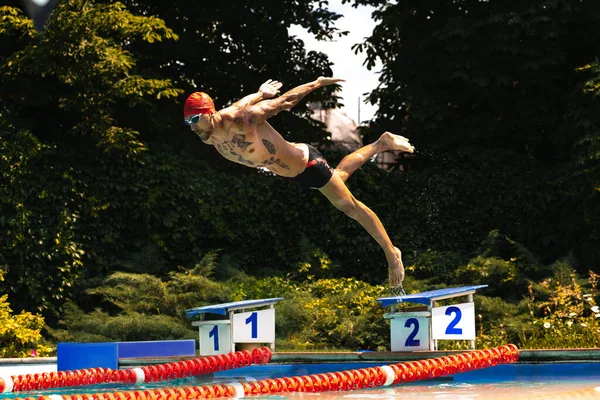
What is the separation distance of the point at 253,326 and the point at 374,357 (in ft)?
5.12

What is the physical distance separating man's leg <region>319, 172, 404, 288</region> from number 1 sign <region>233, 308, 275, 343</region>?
1637 millimetres

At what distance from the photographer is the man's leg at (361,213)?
10.4 m

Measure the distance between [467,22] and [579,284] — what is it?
6095 mm

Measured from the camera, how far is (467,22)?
18.0 meters

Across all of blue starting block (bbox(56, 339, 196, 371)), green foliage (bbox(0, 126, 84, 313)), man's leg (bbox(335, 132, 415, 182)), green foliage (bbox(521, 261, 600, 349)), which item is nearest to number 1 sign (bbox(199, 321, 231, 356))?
blue starting block (bbox(56, 339, 196, 371))

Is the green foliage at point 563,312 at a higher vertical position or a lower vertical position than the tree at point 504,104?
lower

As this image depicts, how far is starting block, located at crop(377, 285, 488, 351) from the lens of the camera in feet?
34.0

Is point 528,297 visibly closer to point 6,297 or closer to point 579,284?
point 579,284

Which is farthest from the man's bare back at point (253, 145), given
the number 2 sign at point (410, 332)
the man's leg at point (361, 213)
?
the number 2 sign at point (410, 332)

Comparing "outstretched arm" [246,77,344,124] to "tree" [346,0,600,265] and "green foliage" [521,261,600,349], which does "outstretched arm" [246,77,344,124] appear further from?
"tree" [346,0,600,265]

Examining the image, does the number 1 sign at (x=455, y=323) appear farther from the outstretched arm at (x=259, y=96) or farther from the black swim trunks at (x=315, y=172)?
the outstretched arm at (x=259, y=96)

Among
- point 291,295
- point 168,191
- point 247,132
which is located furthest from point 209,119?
point 168,191

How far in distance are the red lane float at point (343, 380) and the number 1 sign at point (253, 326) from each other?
2.13m

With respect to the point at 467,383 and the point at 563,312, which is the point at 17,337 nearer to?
the point at 467,383
